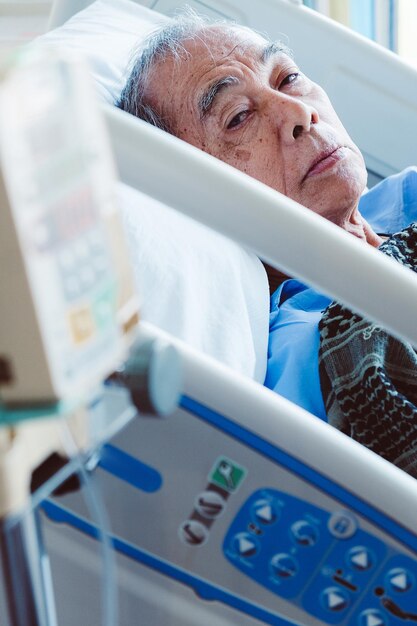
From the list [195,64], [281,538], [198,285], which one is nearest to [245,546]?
[281,538]

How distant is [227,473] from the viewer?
3.01ft

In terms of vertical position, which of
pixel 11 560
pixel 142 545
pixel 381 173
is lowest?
pixel 381 173

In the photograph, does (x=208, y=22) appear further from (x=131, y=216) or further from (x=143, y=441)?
(x=143, y=441)

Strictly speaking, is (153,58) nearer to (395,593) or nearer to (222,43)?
(222,43)

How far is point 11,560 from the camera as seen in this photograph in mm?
622

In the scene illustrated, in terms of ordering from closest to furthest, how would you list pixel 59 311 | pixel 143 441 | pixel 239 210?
pixel 59 311, pixel 239 210, pixel 143 441

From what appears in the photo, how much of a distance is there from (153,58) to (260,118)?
0.74 ft

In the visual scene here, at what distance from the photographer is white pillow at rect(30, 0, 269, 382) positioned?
3.90 ft

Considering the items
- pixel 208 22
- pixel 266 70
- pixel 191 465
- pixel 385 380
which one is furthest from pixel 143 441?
pixel 208 22


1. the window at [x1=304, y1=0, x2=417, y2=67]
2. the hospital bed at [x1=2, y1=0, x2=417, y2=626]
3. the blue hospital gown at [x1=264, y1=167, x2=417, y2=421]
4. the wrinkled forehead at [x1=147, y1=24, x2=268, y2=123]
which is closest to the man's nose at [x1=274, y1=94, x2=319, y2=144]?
the wrinkled forehead at [x1=147, y1=24, x2=268, y2=123]

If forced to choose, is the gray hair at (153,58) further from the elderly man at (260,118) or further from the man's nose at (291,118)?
the man's nose at (291,118)

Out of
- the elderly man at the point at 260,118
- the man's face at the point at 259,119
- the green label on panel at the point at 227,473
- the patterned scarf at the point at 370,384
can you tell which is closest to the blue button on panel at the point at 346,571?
the green label on panel at the point at 227,473

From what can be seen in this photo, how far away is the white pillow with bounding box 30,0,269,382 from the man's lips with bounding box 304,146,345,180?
0.71ft

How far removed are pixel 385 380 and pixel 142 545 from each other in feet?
1.22
